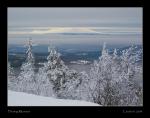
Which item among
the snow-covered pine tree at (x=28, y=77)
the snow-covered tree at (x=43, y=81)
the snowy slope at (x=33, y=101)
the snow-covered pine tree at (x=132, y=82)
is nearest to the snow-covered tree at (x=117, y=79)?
the snow-covered pine tree at (x=132, y=82)

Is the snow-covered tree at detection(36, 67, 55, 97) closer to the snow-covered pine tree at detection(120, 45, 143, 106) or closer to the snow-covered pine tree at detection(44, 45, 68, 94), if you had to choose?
the snow-covered pine tree at detection(44, 45, 68, 94)

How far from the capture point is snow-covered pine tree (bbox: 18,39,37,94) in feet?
25.7

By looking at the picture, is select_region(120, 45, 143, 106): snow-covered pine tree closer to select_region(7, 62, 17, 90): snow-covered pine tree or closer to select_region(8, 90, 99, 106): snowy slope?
select_region(8, 90, 99, 106): snowy slope

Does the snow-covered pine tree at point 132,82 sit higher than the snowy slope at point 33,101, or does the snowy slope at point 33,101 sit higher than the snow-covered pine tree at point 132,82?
the snow-covered pine tree at point 132,82

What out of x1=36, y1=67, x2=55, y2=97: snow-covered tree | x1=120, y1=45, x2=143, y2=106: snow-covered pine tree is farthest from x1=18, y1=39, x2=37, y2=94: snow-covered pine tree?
x1=120, y1=45, x2=143, y2=106: snow-covered pine tree

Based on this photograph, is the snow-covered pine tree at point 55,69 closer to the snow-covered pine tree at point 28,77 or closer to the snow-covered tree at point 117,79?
the snow-covered pine tree at point 28,77

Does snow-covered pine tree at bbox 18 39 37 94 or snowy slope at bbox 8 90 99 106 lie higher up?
snow-covered pine tree at bbox 18 39 37 94

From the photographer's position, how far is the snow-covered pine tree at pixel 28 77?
7.84 metres

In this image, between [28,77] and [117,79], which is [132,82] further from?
[28,77]

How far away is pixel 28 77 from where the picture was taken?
786 centimetres

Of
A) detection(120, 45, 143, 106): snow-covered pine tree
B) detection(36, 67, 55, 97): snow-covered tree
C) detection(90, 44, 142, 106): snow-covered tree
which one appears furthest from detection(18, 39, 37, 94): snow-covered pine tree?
detection(120, 45, 143, 106): snow-covered pine tree

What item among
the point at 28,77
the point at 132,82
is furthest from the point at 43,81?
the point at 132,82
